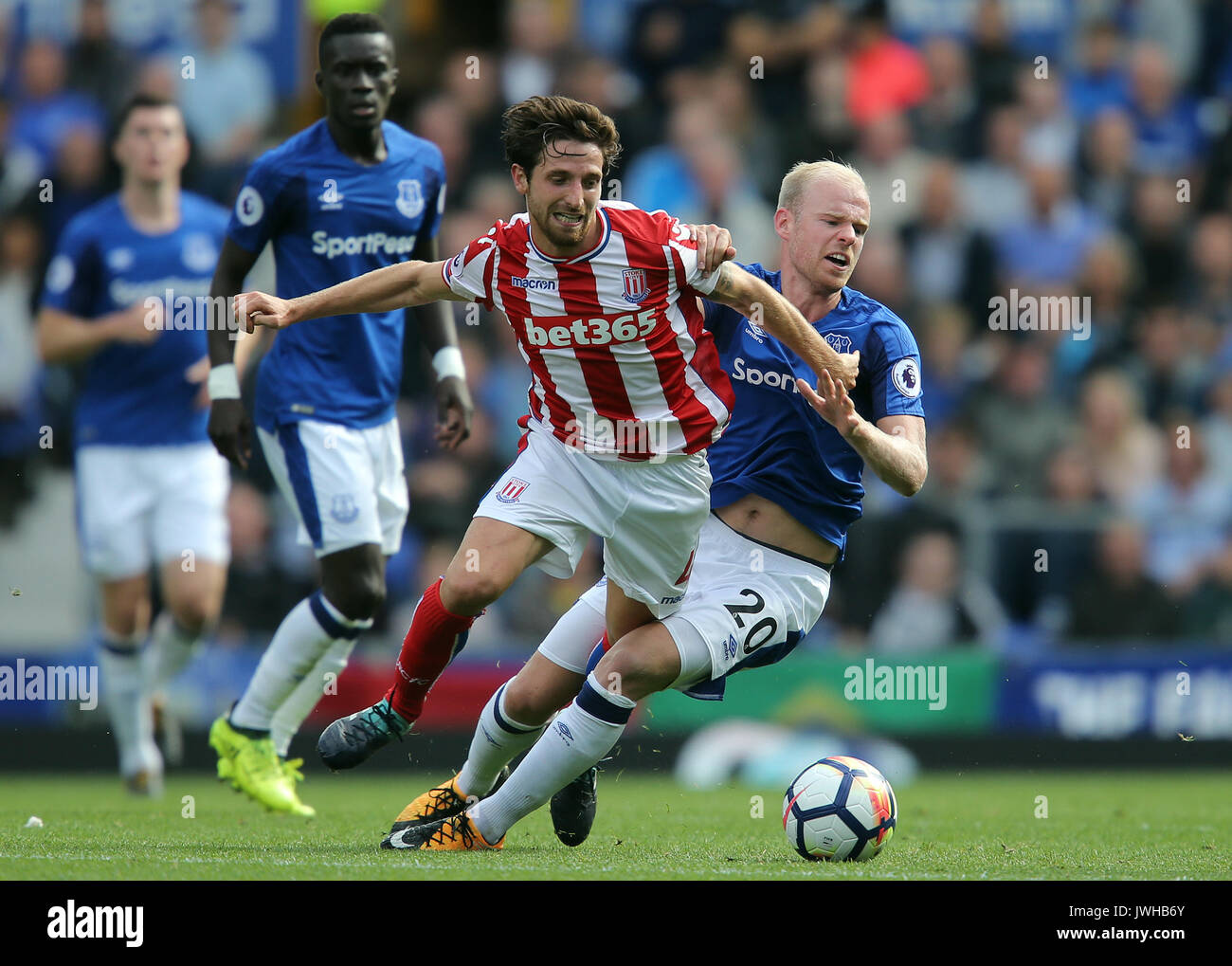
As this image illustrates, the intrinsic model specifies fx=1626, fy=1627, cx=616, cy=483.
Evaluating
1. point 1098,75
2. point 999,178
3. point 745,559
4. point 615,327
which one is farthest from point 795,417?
point 1098,75

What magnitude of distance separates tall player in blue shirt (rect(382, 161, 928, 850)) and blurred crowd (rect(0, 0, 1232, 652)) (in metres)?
4.76

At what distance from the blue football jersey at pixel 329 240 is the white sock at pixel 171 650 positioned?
204 cm

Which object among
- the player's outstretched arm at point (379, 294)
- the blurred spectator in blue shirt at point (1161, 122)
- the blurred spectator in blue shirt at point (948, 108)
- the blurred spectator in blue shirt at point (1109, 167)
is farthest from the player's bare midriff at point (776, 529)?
the blurred spectator in blue shirt at point (1161, 122)

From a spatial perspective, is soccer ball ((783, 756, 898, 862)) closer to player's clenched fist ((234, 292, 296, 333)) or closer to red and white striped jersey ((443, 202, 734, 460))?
red and white striped jersey ((443, 202, 734, 460))

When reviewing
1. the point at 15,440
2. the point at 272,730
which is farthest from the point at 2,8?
the point at 272,730

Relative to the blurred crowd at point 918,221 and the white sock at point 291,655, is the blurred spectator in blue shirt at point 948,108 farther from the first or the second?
the white sock at point 291,655

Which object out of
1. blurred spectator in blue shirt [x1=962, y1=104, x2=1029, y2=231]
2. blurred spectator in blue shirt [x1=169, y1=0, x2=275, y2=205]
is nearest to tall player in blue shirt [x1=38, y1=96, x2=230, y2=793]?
blurred spectator in blue shirt [x1=169, y1=0, x2=275, y2=205]

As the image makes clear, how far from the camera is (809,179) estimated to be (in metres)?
5.70

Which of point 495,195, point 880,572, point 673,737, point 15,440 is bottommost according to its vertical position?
point 673,737

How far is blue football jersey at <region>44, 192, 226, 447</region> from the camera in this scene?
8633mm

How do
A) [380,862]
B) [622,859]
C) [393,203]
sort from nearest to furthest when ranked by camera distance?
[380,862], [622,859], [393,203]

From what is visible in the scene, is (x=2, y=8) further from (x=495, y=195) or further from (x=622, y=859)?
(x=622, y=859)

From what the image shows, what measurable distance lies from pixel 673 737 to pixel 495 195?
13.5ft

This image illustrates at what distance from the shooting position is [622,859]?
17.8 feet
